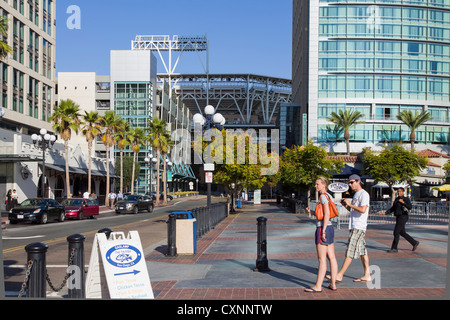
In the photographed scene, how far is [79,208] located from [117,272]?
25891 millimetres

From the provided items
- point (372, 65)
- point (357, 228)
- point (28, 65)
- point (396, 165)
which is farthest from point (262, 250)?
point (372, 65)

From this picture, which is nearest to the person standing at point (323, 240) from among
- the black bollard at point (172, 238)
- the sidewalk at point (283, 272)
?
the sidewalk at point (283, 272)

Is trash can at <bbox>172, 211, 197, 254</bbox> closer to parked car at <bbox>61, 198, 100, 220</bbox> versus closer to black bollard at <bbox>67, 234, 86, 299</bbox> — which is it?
black bollard at <bbox>67, 234, 86, 299</bbox>

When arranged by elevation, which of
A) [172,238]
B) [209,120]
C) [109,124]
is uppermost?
[109,124]

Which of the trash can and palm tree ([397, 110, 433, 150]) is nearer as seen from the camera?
the trash can

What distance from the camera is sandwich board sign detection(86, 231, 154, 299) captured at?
22.1ft

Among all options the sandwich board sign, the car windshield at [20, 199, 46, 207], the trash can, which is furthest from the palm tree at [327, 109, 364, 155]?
the sandwich board sign

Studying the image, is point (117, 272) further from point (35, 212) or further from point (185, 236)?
point (35, 212)

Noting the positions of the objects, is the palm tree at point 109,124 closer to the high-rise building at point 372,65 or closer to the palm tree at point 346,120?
the high-rise building at point 372,65

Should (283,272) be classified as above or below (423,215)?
above

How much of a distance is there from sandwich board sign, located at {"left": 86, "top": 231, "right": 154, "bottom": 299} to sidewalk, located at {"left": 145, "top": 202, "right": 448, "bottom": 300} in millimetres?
1222

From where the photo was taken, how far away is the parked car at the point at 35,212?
87.4ft

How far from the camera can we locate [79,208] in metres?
31.4
